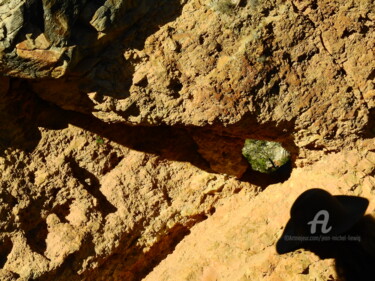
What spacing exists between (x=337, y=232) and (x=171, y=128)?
1309 millimetres

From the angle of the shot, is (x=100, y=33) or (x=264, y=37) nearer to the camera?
(x=100, y=33)

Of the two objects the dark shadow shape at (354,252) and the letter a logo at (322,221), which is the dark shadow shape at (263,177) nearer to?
the dark shadow shape at (354,252)

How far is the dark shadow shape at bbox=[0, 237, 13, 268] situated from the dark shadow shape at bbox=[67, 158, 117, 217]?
56cm

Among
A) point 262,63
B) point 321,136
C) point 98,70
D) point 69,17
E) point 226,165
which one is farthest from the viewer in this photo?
point 226,165

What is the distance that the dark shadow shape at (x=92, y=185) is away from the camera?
10.3 feet

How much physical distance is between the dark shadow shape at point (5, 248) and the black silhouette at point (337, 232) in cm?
166

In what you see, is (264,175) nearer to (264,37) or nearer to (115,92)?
(264,37)

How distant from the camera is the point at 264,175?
140 inches

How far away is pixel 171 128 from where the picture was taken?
337 cm

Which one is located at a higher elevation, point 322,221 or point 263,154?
point 263,154

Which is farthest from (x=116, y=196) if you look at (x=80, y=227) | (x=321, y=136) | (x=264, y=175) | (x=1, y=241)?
(x=321, y=136)

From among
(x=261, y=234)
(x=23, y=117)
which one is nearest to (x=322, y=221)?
(x=261, y=234)

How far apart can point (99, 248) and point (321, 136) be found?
1.59m

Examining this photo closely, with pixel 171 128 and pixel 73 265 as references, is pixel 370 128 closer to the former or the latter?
pixel 171 128
